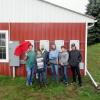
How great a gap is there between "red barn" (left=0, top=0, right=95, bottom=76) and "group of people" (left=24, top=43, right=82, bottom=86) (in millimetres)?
1479

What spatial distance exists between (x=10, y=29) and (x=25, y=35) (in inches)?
31.6

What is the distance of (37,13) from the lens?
18484 mm

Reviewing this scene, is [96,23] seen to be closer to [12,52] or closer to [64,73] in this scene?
[12,52]

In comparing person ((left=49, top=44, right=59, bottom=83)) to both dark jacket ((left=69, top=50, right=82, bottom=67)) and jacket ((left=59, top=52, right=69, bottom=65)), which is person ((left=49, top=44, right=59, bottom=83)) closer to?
jacket ((left=59, top=52, right=69, bottom=65))

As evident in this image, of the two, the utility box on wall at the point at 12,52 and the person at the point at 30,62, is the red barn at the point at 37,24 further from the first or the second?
the person at the point at 30,62

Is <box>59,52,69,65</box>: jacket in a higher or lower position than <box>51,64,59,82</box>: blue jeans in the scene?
Answer: higher

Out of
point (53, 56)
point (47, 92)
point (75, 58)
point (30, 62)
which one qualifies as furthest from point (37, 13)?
point (47, 92)

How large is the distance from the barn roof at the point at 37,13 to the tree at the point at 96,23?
68.0ft

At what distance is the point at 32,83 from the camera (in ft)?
55.2

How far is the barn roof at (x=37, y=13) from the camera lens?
60.0 ft

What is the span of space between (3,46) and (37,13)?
7.72 ft

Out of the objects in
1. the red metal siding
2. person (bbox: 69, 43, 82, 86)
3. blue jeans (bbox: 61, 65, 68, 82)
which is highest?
the red metal siding

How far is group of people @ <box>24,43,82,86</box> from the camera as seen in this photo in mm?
16331

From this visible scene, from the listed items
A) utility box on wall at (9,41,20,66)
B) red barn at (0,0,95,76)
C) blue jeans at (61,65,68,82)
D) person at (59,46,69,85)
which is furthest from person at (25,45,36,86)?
red barn at (0,0,95,76)
